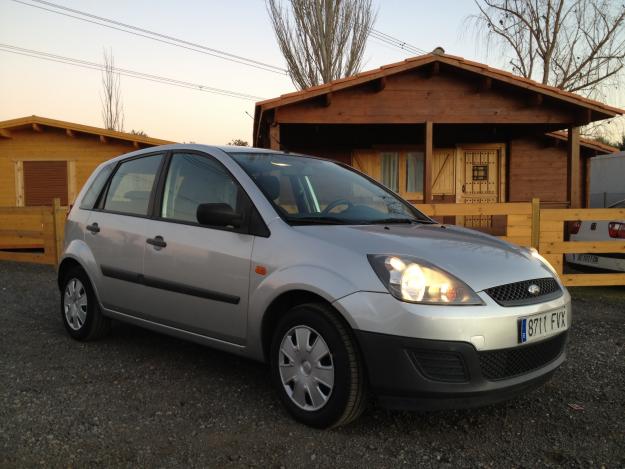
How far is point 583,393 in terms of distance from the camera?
3.73 m

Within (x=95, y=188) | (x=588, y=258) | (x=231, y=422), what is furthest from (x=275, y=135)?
(x=231, y=422)

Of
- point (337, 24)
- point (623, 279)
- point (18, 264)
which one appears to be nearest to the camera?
point (623, 279)

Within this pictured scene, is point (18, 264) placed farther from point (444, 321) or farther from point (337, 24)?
point (337, 24)

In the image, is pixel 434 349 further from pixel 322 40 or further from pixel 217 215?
pixel 322 40

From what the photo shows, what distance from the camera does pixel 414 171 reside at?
14.4 metres

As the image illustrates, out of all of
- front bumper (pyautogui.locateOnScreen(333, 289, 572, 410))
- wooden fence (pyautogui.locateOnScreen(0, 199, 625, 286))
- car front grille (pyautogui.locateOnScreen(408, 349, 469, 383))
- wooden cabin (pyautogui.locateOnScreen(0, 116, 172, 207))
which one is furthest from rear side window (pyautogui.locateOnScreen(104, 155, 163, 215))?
wooden cabin (pyautogui.locateOnScreen(0, 116, 172, 207))

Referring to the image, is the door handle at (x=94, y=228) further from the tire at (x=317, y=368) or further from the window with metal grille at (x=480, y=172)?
the window with metal grille at (x=480, y=172)

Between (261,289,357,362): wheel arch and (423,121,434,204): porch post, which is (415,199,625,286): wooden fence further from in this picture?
(261,289,357,362): wheel arch

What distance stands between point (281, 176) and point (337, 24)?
83.6 feet

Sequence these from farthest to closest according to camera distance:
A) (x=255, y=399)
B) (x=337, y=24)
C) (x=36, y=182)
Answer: (x=337, y=24), (x=36, y=182), (x=255, y=399)

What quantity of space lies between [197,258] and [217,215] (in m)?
0.42

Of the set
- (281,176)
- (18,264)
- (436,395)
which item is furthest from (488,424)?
(18,264)

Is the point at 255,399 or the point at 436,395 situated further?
the point at 255,399

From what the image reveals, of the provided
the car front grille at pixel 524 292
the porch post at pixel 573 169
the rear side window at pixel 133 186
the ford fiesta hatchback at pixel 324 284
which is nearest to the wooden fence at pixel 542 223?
the porch post at pixel 573 169
